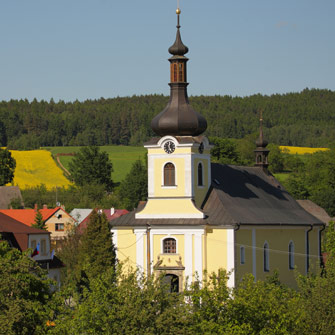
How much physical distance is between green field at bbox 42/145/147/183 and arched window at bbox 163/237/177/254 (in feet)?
234

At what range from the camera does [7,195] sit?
339 ft

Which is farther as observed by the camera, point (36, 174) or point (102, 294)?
point (36, 174)

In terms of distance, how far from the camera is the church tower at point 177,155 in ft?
166

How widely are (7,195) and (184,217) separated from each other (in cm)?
5524

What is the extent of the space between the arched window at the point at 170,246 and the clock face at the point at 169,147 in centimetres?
447

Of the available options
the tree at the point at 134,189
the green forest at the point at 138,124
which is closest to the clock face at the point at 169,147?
the tree at the point at 134,189

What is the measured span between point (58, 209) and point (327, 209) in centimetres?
2821

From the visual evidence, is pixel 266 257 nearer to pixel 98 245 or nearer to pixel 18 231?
pixel 98 245

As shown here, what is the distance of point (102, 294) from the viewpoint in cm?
2789

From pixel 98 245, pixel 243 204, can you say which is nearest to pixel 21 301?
pixel 243 204

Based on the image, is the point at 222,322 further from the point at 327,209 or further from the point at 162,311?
the point at 327,209

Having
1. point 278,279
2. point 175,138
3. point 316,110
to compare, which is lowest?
point 278,279

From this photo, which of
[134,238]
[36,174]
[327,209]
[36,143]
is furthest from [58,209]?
[36,143]

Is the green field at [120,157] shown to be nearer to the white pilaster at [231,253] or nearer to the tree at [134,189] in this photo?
the tree at [134,189]
